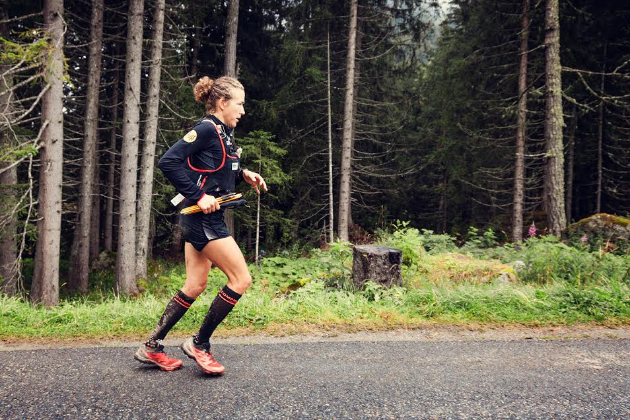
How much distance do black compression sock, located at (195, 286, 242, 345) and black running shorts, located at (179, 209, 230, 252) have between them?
1.44ft

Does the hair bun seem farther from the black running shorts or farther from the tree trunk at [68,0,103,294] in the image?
the tree trunk at [68,0,103,294]

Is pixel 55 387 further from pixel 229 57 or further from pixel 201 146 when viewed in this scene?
pixel 229 57

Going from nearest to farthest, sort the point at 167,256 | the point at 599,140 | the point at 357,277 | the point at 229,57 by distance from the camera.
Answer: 1. the point at 357,277
2. the point at 229,57
3. the point at 599,140
4. the point at 167,256

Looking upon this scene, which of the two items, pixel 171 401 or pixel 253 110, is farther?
pixel 253 110

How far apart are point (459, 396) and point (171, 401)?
1928 mm

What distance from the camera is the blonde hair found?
10.4 ft

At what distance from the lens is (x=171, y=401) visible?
2.54m

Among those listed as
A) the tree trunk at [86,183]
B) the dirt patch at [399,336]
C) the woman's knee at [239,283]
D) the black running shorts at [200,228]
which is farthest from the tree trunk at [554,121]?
the tree trunk at [86,183]

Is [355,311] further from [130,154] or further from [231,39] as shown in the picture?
[231,39]

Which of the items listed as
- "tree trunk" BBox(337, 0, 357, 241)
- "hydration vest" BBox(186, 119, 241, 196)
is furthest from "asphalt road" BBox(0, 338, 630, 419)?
"tree trunk" BBox(337, 0, 357, 241)

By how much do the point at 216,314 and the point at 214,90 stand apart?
1.84 meters

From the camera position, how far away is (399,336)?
160 inches

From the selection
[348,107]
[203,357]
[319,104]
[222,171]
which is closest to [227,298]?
[203,357]

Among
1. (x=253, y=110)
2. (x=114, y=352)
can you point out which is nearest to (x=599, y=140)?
(x=253, y=110)
